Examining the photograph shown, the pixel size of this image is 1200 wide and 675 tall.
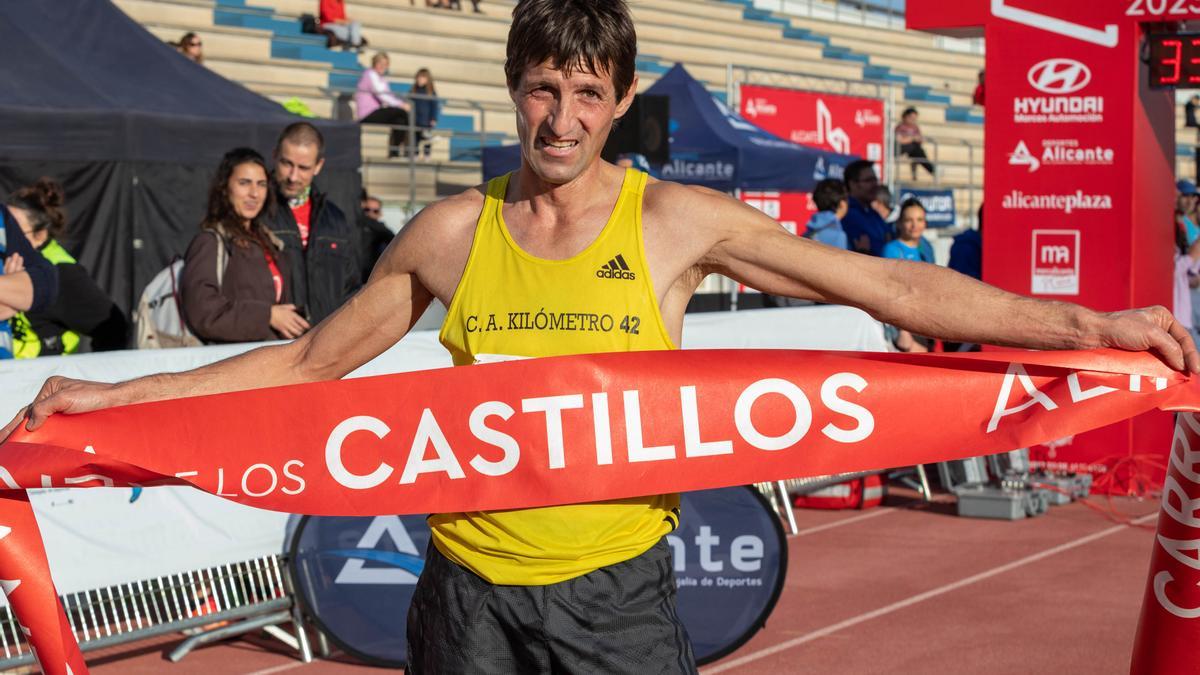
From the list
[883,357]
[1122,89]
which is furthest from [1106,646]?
[1122,89]

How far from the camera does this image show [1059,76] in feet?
34.2

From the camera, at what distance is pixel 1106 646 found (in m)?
6.58

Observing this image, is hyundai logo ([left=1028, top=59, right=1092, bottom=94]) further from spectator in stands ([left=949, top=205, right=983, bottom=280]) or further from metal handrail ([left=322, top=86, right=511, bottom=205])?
metal handrail ([left=322, top=86, right=511, bottom=205])

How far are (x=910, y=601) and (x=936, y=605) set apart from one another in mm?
136

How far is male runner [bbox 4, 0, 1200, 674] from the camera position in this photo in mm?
2967

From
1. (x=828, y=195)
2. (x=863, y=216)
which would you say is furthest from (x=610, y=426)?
(x=863, y=216)

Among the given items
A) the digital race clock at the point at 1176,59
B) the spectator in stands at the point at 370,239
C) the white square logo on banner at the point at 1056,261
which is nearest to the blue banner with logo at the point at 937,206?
the spectator in stands at the point at 370,239

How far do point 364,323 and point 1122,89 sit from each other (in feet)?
26.8

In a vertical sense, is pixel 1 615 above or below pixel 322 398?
below

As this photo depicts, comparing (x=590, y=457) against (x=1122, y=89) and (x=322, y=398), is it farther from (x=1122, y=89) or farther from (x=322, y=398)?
(x=1122, y=89)

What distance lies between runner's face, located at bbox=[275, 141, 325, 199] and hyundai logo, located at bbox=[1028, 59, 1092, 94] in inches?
212

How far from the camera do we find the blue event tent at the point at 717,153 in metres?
16.1

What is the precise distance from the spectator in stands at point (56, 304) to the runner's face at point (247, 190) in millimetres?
1033

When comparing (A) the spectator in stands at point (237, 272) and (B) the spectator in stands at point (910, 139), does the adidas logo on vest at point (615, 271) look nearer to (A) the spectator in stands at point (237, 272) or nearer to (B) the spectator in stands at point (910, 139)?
(A) the spectator in stands at point (237, 272)
